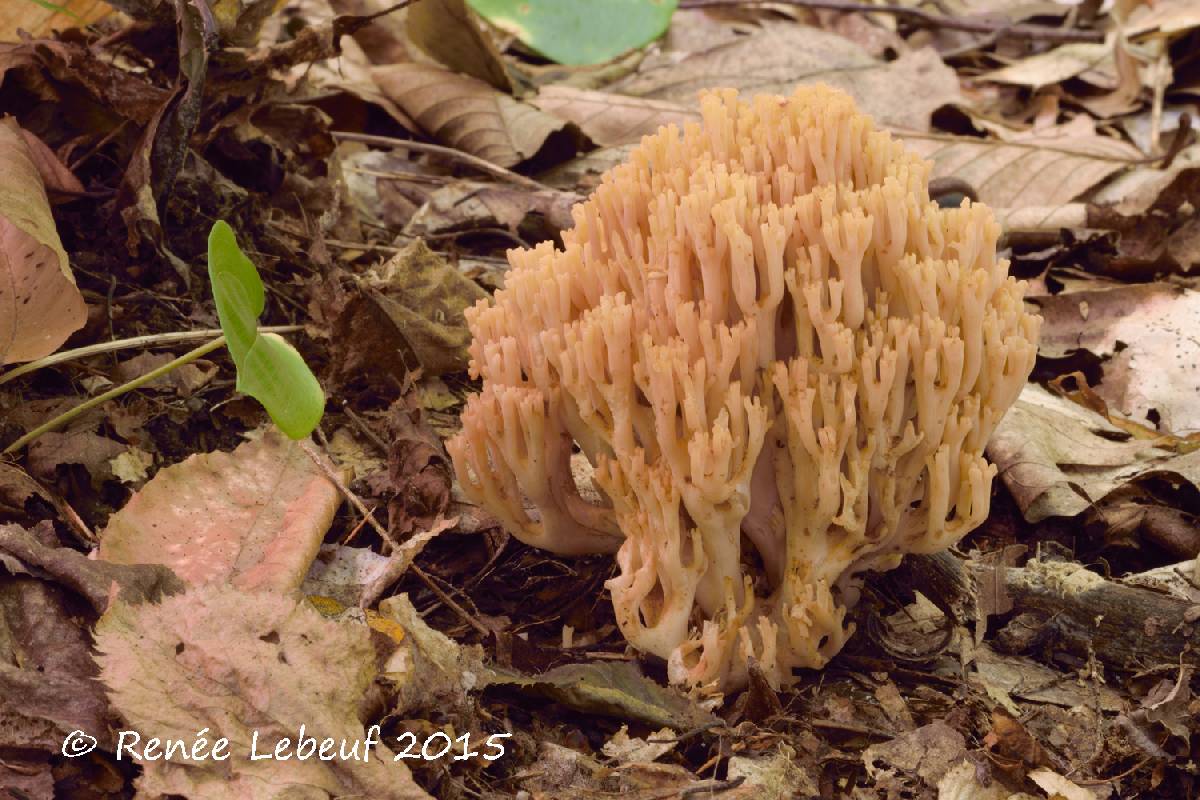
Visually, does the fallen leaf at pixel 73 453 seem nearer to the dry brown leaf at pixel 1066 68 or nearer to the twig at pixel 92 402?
the twig at pixel 92 402

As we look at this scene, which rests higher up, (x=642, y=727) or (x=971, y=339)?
(x=971, y=339)

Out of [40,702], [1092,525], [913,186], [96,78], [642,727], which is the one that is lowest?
[1092,525]

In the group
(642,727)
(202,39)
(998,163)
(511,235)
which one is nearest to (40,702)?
(642,727)

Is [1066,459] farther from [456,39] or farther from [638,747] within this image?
[456,39]

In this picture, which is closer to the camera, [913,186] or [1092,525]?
[913,186]

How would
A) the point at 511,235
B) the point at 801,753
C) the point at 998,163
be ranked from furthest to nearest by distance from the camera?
the point at 998,163
the point at 511,235
the point at 801,753

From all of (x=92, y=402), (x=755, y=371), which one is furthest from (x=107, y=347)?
(x=755, y=371)

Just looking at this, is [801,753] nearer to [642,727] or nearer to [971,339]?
[642,727]

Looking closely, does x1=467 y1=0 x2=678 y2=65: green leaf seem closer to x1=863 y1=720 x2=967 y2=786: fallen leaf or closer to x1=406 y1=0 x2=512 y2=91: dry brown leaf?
x1=406 y1=0 x2=512 y2=91: dry brown leaf
